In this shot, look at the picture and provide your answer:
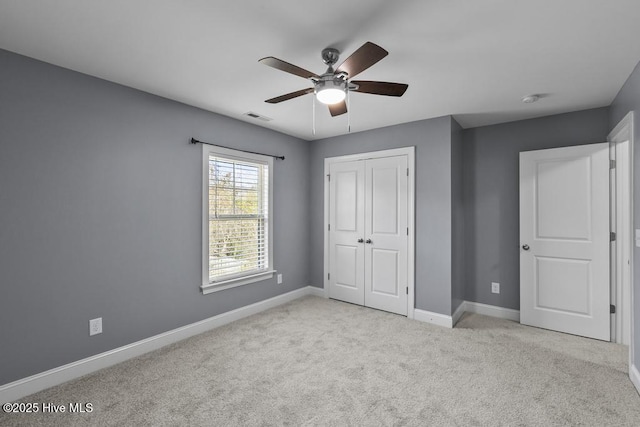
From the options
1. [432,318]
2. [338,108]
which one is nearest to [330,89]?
[338,108]

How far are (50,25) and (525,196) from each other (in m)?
4.50

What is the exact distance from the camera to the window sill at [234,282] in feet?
11.4

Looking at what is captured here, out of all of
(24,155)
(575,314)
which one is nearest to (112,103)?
(24,155)

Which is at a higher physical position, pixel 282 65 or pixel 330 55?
pixel 330 55

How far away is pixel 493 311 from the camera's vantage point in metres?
3.99

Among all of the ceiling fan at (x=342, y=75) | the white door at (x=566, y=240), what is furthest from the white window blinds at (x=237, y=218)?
the white door at (x=566, y=240)

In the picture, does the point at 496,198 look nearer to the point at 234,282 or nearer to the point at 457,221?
the point at 457,221

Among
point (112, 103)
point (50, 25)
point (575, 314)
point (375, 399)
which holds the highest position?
point (50, 25)

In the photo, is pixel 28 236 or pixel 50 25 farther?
pixel 28 236

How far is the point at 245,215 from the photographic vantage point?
3941 mm

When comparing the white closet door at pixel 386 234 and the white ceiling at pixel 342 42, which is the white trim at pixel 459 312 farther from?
the white ceiling at pixel 342 42

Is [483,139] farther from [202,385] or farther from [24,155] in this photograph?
[24,155]

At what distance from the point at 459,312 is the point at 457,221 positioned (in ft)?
3.75

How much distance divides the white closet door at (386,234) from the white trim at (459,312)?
57cm
